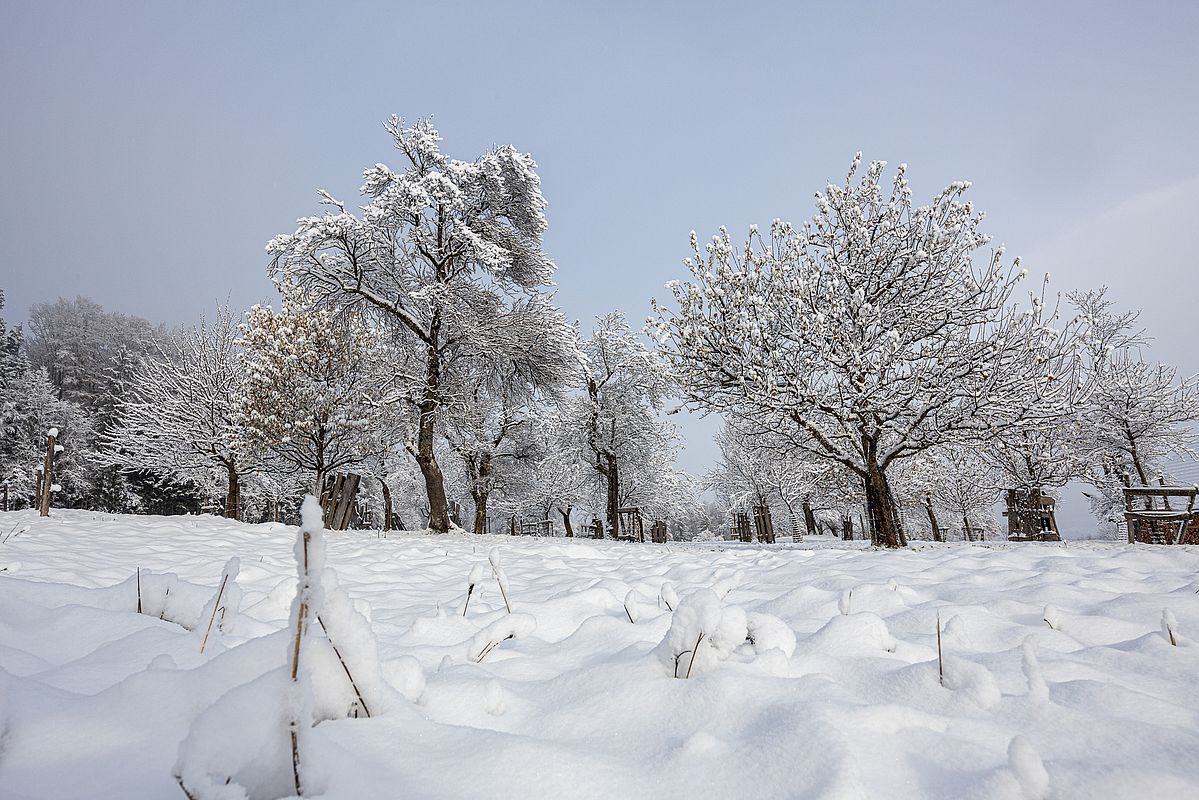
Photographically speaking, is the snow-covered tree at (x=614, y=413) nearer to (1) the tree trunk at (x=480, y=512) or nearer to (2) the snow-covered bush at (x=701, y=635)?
(1) the tree trunk at (x=480, y=512)

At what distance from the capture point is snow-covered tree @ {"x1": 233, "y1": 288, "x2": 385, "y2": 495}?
1320 centimetres

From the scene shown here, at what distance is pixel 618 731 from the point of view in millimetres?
1265

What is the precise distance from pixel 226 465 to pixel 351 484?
8842 millimetres

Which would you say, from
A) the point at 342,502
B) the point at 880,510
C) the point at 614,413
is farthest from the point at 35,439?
the point at 880,510

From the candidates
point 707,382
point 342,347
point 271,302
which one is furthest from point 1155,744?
point 271,302

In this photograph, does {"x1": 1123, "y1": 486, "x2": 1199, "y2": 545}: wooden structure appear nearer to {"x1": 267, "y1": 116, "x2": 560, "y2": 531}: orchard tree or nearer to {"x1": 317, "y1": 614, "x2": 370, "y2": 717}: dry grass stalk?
{"x1": 317, "y1": 614, "x2": 370, "y2": 717}: dry grass stalk

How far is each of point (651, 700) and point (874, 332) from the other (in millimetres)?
9855

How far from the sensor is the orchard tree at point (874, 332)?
369 inches

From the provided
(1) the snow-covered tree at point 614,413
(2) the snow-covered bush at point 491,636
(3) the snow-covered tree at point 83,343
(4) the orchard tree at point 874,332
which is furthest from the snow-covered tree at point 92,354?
(2) the snow-covered bush at point 491,636

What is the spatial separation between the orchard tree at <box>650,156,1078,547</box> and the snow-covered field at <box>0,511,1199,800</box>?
24.3 feet

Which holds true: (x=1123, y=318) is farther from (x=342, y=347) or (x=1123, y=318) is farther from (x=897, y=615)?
(x=342, y=347)

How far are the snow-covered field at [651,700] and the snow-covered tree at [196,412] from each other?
1612 centimetres

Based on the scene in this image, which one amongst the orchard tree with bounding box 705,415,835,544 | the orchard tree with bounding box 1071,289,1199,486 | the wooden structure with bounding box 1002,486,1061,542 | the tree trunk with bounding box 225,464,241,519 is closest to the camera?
the wooden structure with bounding box 1002,486,1061,542

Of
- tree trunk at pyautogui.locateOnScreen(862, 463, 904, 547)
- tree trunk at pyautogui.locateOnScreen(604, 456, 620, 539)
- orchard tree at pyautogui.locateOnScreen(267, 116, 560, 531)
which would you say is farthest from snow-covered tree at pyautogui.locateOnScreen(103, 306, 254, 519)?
tree trunk at pyautogui.locateOnScreen(862, 463, 904, 547)
